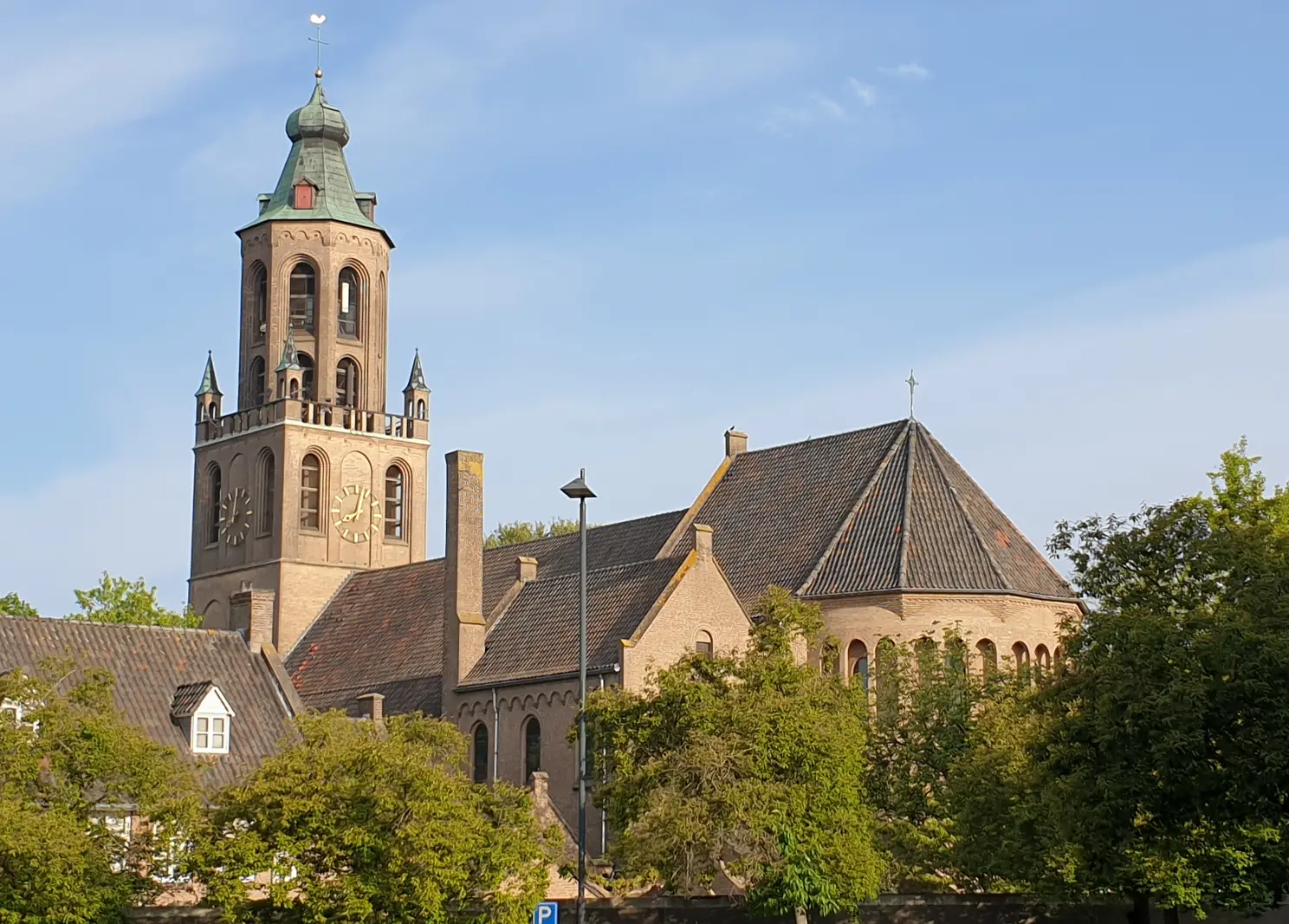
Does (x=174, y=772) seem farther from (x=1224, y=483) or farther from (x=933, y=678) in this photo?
(x=1224, y=483)

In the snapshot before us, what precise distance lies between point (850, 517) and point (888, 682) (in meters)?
9.67

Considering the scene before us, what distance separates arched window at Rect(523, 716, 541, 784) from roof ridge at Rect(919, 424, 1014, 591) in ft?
48.6

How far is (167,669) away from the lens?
170ft

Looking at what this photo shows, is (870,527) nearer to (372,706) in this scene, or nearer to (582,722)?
(372,706)

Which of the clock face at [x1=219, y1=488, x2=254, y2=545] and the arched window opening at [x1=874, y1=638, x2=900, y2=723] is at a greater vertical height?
the clock face at [x1=219, y1=488, x2=254, y2=545]

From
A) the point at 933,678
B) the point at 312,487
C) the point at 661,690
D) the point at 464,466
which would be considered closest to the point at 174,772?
the point at 661,690

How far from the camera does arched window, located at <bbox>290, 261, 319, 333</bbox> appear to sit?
288 ft

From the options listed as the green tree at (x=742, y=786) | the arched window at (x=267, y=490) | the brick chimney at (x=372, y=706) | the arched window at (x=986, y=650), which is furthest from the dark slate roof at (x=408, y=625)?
the green tree at (x=742, y=786)

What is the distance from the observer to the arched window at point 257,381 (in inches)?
3442

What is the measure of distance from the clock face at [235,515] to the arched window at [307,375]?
192 inches

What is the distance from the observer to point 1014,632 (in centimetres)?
6241

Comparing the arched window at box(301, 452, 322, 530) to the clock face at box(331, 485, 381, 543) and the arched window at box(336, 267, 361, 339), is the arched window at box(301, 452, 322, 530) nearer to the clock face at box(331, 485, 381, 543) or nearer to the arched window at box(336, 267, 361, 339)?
the clock face at box(331, 485, 381, 543)

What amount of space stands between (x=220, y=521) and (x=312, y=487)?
16.8 ft

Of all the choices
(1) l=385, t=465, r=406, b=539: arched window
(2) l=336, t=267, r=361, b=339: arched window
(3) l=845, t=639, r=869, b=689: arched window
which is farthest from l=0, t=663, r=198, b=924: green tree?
(2) l=336, t=267, r=361, b=339: arched window
